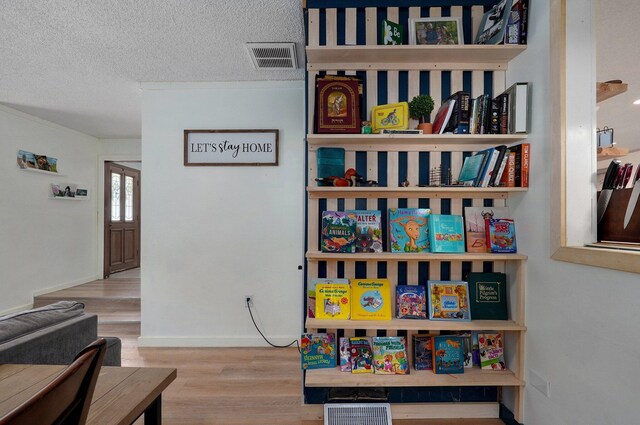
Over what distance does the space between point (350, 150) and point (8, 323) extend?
1.88 m

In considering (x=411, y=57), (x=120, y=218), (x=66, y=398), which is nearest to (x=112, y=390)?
A: (x=66, y=398)

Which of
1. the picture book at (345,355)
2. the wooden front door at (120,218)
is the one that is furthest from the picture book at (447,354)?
the wooden front door at (120,218)

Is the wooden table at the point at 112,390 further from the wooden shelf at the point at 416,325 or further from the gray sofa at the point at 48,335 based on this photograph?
the wooden shelf at the point at 416,325

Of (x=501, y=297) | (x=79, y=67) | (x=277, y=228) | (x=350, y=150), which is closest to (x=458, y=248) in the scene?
(x=501, y=297)

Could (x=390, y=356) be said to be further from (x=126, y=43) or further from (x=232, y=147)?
(x=126, y=43)

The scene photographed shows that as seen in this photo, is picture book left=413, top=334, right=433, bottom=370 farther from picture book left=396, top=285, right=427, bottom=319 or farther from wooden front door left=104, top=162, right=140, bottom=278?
wooden front door left=104, top=162, right=140, bottom=278

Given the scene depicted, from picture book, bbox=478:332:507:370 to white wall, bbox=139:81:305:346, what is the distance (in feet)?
5.82

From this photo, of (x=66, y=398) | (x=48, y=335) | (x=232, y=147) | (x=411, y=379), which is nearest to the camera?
(x=66, y=398)

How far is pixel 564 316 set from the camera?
166 cm

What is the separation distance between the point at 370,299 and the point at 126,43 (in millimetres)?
2611

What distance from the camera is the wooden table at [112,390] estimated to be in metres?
0.92

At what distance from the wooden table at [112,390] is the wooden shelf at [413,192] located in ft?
3.96

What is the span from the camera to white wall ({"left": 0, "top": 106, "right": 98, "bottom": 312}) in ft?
13.9

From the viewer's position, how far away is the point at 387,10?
7.23 ft
